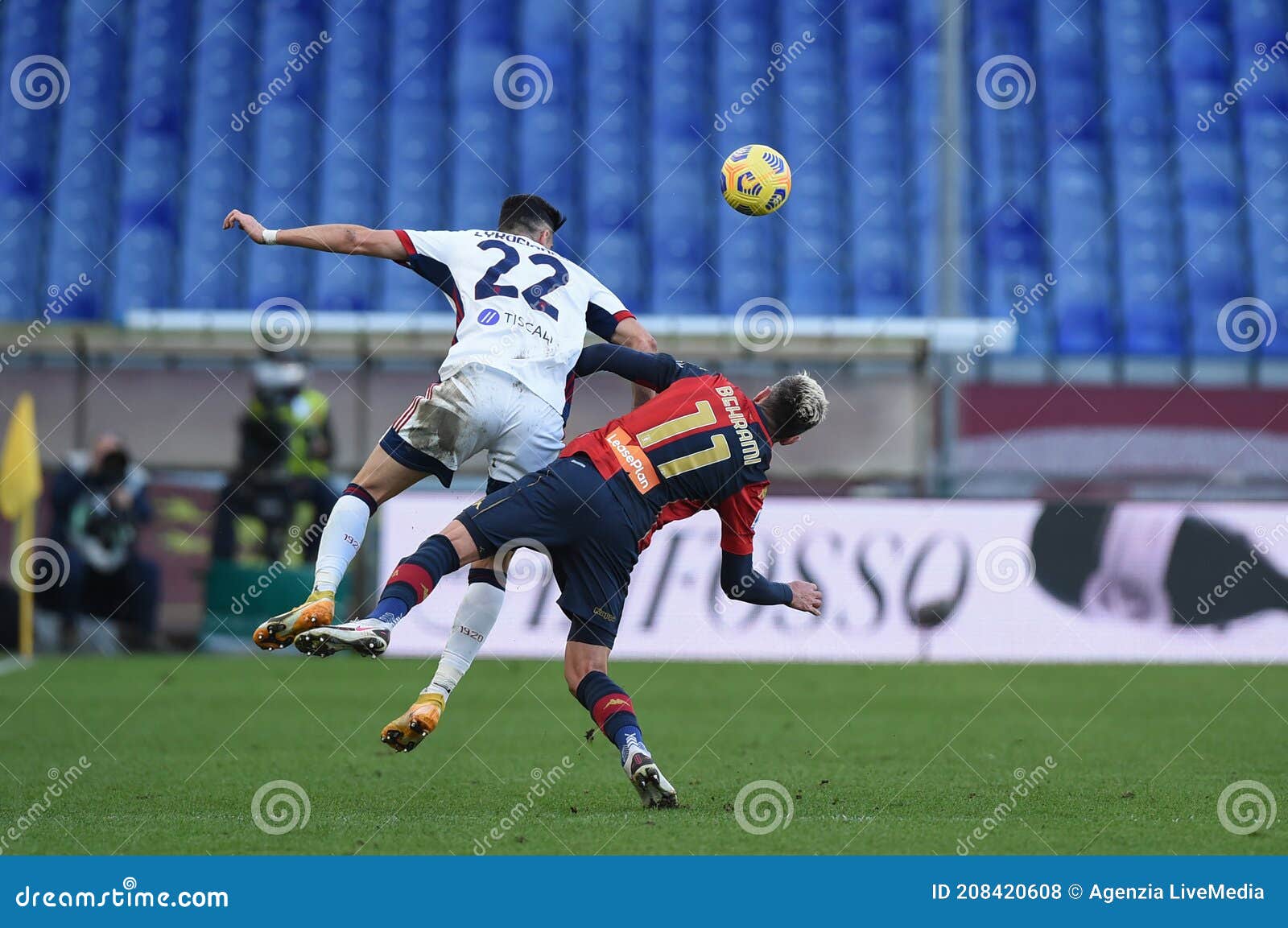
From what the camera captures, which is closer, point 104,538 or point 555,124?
point 104,538

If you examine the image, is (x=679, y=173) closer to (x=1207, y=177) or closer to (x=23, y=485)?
(x=1207, y=177)

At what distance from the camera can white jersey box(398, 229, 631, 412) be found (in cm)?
664

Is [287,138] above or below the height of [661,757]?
above

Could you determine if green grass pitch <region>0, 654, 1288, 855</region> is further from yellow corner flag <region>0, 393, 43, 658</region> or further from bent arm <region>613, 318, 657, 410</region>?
bent arm <region>613, 318, 657, 410</region>

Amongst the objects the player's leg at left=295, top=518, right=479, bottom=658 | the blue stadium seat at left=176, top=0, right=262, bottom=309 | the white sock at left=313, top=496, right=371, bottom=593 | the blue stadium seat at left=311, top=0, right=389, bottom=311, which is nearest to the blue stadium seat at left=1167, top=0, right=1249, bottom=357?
the blue stadium seat at left=311, top=0, right=389, bottom=311

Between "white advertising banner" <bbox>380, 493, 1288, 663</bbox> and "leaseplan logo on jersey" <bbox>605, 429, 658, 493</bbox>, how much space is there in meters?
7.51

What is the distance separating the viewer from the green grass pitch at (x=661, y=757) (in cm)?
538

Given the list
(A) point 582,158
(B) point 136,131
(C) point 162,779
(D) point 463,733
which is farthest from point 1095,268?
(C) point 162,779

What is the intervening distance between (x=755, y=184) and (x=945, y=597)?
7.72 metres

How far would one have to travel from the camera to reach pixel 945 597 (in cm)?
1421

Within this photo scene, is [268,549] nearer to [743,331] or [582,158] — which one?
[743,331]

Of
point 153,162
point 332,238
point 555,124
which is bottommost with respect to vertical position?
point 332,238

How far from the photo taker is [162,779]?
7148 mm

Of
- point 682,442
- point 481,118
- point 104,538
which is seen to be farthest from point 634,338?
point 481,118
